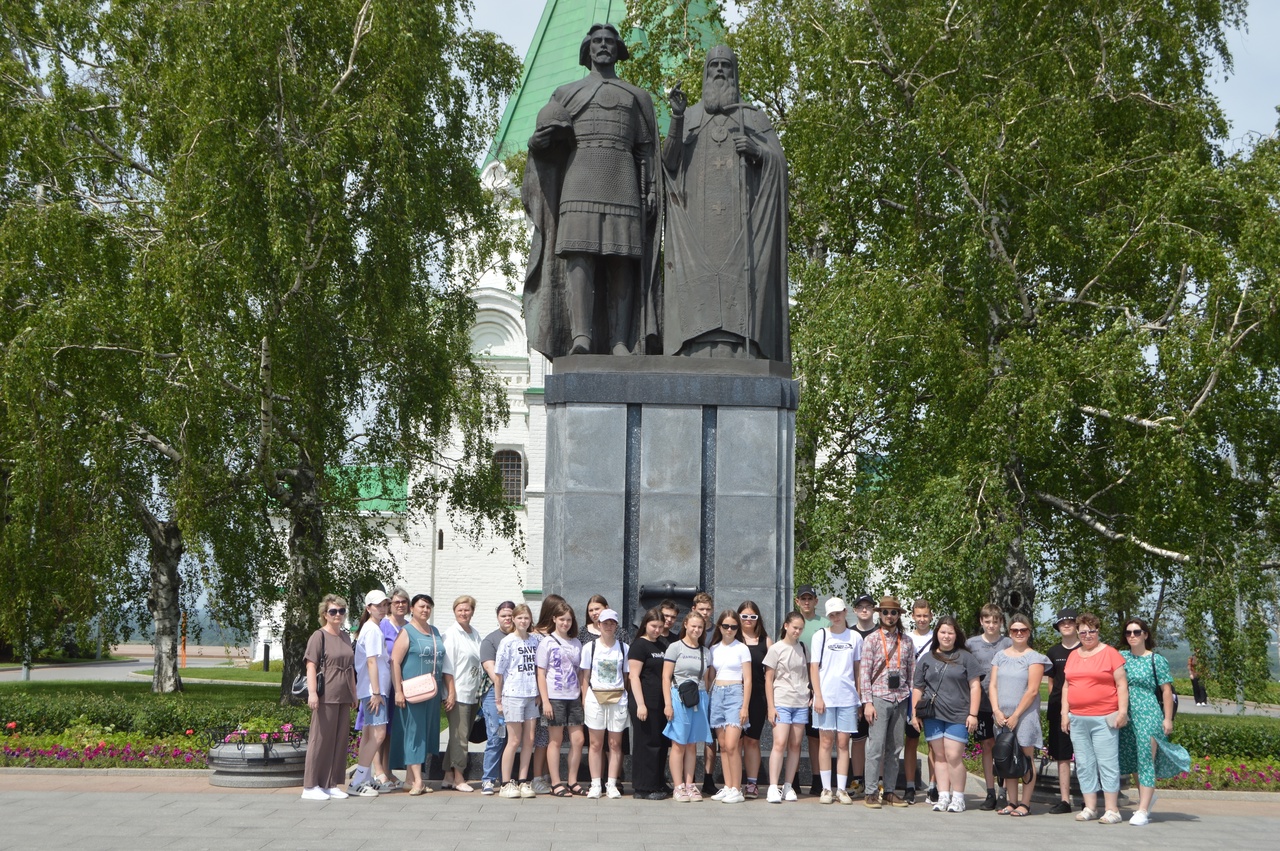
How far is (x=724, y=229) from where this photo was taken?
11359 mm

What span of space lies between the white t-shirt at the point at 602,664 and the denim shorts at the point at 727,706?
2.17ft

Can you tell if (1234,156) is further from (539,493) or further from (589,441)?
(539,493)

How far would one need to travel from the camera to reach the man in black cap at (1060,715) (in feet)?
34.1

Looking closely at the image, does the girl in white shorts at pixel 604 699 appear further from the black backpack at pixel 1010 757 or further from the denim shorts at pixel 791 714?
the black backpack at pixel 1010 757

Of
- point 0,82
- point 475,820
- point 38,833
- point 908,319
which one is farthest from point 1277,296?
point 0,82

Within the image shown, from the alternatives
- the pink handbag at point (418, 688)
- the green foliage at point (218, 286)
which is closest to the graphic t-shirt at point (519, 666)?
the pink handbag at point (418, 688)

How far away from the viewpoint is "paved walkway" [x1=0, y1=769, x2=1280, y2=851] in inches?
325

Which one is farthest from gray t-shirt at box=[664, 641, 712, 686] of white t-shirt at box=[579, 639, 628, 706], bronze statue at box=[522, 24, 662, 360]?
bronze statue at box=[522, 24, 662, 360]

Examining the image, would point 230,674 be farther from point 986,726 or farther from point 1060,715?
point 1060,715

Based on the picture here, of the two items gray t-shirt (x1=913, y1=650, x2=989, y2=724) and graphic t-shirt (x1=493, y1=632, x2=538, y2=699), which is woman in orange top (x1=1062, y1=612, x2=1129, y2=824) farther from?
graphic t-shirt (x1=493, y1=632, x2=538, y2=699)

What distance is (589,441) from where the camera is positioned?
10906mm

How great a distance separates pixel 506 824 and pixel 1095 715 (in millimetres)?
4302

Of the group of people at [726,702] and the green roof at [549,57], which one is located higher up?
the green roof at [549,57]

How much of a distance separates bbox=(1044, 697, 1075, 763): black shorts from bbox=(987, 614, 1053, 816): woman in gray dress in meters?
0.23
